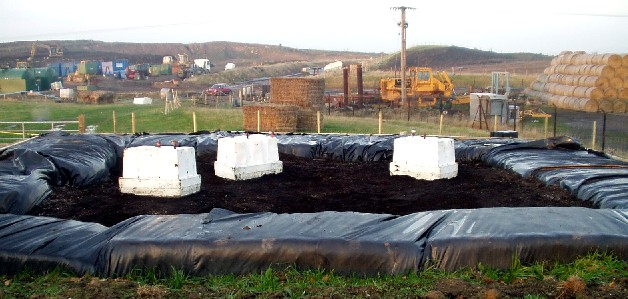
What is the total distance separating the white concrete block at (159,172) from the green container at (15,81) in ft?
154

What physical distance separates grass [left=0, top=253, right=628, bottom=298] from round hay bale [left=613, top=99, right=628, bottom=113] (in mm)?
29013

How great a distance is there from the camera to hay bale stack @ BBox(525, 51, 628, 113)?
32.2 metres

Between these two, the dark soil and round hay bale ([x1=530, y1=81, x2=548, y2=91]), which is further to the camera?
round hay bale ([x1=530, y1=81, x2=548, y2=91])

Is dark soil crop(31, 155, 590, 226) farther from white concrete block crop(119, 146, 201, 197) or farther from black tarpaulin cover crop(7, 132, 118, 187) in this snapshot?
black tarpaulin cover crop(7, 132, 118, 187)

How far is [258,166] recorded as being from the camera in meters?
11.6

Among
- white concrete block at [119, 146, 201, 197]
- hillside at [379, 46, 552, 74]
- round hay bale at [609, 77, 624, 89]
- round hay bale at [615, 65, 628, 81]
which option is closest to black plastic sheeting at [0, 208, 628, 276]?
white concrete block at [119, 146, 201, 197]

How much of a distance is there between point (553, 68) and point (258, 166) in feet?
110

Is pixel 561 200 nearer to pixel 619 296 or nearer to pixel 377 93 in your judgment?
pixel 619 296

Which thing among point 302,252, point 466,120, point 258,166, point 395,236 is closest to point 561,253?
point 395,236

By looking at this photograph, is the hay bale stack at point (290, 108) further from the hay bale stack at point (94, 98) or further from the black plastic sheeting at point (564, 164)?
the hay bale stack at point (94, 98)

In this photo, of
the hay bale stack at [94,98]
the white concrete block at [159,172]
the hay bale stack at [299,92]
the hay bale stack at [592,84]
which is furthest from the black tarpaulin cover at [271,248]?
the hay bale stack at [94,98]

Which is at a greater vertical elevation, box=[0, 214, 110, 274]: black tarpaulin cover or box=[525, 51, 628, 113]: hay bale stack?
box=[525, 51, 628, 113]: hay bale stack

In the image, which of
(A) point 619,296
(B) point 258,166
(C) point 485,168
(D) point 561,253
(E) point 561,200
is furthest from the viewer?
(C) point 485,168

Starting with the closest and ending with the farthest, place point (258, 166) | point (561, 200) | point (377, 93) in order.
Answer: point (561, 200)
point (258, 166)
point (377, 93)
